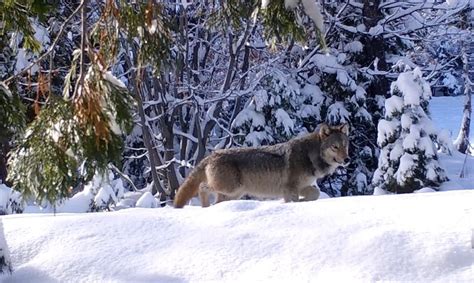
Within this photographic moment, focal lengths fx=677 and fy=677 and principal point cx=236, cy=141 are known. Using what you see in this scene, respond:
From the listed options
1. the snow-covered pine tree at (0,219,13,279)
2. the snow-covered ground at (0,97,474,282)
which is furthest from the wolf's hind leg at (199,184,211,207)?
the snow-covered pine tree at (0,219,13,279)

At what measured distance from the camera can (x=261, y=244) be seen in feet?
15.6

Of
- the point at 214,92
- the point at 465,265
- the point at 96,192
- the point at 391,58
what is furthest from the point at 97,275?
the point at 391,58

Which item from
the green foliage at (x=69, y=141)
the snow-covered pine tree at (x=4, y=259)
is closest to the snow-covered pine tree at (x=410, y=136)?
the green foliage at (x=69, y=141)

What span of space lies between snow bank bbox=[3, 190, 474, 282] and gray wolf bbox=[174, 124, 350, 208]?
2278 millimetres

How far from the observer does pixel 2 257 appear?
471cm

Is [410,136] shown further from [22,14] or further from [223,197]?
[22,14]

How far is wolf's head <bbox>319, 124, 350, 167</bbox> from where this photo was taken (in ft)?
26.9

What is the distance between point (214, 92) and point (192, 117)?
104 centimetres

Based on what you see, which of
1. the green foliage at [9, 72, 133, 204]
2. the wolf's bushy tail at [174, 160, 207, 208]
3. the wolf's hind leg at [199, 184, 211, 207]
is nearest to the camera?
the green foliage at [9, 72, 133, 204]

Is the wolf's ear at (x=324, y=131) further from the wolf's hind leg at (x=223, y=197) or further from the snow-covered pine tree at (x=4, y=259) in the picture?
the snow-covered pine tree at (x=4, y=259)

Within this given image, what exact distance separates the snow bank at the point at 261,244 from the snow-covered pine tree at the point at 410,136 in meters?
6.44

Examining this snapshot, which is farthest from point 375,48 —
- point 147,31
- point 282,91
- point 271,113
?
point 147,31

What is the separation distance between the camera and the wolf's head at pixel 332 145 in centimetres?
820

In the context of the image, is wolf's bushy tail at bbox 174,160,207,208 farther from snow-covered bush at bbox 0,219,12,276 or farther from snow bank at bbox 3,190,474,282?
snow-covered bush at bbox 0,219,12,276
